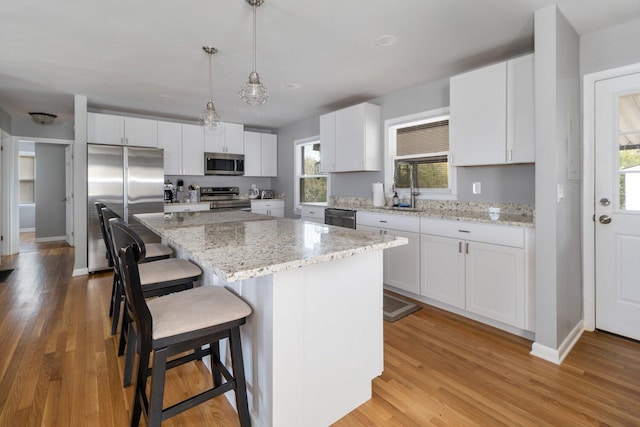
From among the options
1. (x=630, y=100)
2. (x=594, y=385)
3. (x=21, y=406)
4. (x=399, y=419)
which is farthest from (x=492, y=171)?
(x=21, y=406)

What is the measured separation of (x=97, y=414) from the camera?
65.8 inches

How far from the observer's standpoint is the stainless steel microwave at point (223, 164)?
536 centimetres

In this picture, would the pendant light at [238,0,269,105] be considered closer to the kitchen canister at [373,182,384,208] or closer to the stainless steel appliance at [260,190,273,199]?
the kitchen canister at [373,182,384,208]

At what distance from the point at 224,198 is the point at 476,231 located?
4.26 meters

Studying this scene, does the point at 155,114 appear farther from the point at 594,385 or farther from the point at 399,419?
the point at 594,385

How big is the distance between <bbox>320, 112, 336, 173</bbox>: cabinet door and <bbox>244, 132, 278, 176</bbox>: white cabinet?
5.67ft

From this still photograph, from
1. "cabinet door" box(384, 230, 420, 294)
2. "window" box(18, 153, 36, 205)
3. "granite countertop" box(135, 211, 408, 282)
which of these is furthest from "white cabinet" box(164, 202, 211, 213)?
"window" box(18, 153, 36, 205)

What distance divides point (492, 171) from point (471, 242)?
85cm

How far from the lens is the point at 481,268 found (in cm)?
266

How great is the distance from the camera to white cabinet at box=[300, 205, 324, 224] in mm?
4629

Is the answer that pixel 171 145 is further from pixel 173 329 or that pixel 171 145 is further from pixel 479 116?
pixel 173 329

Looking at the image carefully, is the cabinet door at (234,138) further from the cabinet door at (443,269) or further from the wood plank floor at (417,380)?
the cabinet door at (443,269)

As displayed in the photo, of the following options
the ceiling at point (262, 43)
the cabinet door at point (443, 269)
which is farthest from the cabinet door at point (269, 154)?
the cabinet door at point (443, 269)

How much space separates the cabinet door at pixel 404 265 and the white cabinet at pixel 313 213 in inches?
54.8
